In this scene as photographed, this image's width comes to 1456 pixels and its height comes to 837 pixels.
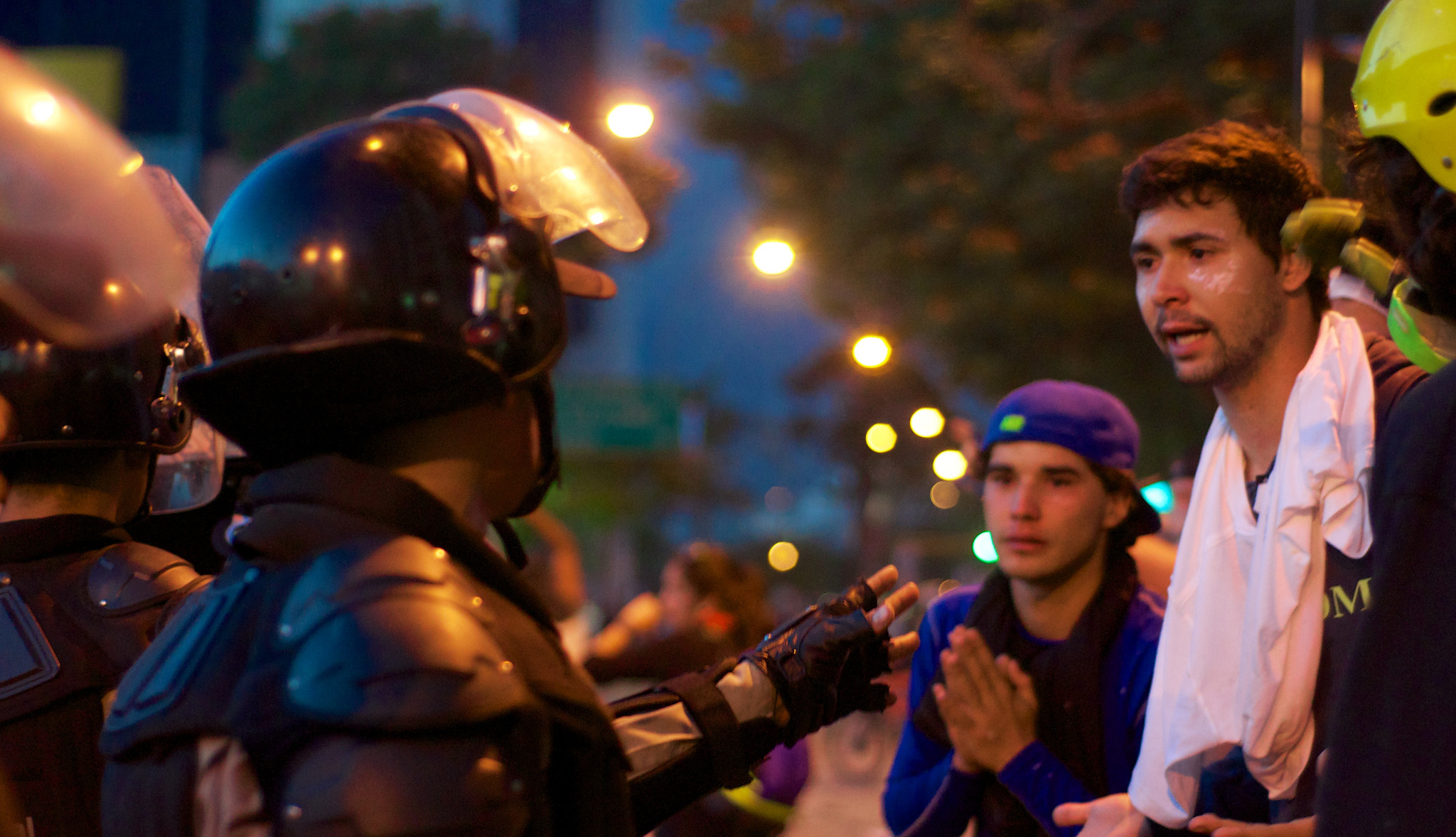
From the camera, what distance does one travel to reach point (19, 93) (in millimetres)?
1446

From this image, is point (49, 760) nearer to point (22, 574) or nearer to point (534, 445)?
point (22, 574)

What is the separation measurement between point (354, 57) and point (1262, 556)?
2087 cm

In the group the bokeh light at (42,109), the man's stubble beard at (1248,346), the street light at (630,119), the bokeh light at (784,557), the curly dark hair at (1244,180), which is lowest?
the bokeh light at (784,557)

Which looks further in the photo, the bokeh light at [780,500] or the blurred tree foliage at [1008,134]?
the bokeh light at [780,500]

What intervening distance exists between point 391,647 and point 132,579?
1.43 meters

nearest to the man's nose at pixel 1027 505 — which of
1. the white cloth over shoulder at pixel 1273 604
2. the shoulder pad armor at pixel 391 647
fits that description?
the white cloth over shoulder at pixel 1273 604

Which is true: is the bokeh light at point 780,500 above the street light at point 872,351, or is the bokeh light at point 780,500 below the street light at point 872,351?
below

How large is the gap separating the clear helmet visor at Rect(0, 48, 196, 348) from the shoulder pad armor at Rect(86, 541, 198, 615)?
970 mm

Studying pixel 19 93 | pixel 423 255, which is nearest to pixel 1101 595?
pixel 423 255

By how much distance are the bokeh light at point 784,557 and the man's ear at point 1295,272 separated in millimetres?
48682

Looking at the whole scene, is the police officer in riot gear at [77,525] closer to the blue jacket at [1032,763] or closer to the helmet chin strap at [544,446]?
the helmet chin strap at [544,446]

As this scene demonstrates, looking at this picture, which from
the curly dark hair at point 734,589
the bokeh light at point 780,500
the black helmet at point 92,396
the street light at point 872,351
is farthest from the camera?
the bokeh light at point 780,500

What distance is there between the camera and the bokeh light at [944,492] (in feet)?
69.2

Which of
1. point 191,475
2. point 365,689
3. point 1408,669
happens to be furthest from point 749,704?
point 191,475
